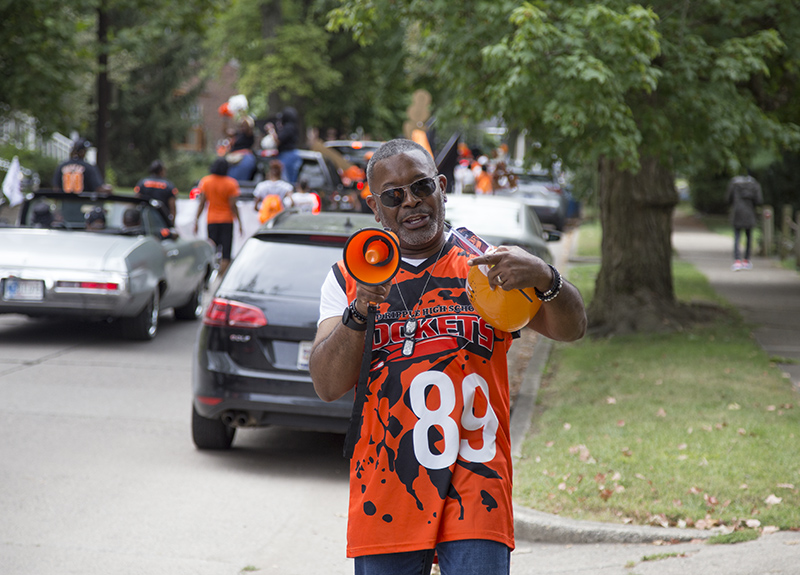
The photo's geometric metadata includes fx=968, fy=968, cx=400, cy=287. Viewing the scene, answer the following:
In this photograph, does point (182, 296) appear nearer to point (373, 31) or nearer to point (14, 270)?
point (14, 270)

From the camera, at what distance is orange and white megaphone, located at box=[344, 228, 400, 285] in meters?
2.35

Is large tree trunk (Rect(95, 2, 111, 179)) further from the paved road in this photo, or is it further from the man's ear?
the man's ear

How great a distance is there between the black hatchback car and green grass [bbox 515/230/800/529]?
57.9 inches

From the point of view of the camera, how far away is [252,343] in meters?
6.22

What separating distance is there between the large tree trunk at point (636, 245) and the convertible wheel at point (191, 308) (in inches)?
192

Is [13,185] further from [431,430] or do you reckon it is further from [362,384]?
[431,430]

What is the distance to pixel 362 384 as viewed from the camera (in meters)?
2.60

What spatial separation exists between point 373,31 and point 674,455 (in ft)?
19.1

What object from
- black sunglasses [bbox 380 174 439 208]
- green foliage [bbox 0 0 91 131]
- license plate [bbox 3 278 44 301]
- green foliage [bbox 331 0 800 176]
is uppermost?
green foliage [bbox 0 0 91 131]

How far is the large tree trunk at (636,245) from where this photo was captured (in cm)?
1086

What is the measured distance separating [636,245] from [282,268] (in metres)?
5.68

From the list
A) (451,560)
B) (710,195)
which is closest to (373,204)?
(451,560)

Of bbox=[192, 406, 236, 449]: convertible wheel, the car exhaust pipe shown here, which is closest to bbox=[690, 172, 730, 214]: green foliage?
bbox=[192, 406, 236, 449]: convertible wheel

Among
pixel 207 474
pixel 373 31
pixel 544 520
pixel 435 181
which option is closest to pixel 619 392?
pixel 544 520
